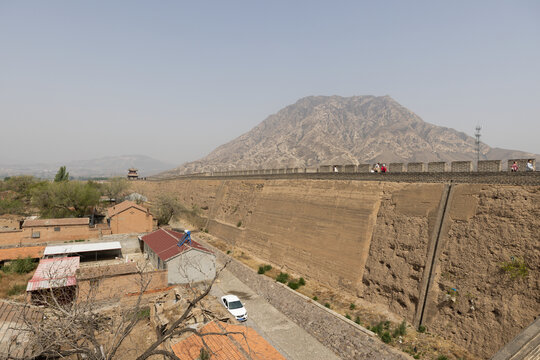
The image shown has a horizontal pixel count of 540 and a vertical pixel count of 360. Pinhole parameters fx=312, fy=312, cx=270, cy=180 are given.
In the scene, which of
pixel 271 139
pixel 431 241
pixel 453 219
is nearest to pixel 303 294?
pixel 431 241

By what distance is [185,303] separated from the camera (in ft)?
51.4

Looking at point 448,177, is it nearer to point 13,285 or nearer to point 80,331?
point 80,331

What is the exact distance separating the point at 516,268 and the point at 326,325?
8.45 meters

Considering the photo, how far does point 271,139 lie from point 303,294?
6202 inches

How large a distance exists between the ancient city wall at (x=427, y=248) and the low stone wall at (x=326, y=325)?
2.38 metres

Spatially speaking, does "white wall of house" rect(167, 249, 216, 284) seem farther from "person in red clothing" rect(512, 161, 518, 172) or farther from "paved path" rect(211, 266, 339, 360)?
"person in red clothing" rect(512, 161, 518, 172)

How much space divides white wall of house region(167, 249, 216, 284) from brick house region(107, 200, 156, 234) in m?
15.8

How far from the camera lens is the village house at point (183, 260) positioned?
21219mm

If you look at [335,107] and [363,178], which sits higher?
[335,107]

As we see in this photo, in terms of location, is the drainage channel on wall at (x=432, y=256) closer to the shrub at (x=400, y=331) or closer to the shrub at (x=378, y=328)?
the shrub at (x=400, y=331)

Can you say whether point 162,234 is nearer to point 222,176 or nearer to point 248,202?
point 248,202

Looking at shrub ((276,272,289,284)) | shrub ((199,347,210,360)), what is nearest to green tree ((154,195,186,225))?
shrub ((276,272,289,284))

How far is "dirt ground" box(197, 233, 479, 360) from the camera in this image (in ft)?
41.0

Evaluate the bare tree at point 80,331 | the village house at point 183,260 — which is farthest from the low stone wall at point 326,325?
the bare tree at point 80,331
